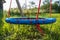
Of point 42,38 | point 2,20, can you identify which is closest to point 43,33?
point 42,38

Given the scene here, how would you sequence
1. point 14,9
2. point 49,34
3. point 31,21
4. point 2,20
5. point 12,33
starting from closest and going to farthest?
point 31,21 → point 49,34 → point 12,33 → point 2,20 → point 14,9

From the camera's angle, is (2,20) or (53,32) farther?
(2,20)

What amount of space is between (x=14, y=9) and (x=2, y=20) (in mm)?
796

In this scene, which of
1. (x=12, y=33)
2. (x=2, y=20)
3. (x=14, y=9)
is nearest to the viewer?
(x=12, y=33)

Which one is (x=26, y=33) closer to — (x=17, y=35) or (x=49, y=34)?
(x=17, y=35)

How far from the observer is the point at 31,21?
3299mm

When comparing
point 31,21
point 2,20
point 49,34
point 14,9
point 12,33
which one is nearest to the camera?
point 31,21

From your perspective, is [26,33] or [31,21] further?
[26,33]

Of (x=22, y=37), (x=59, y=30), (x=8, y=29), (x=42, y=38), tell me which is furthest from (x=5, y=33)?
(x=59, y=30)

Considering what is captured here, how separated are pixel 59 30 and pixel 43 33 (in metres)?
0.30

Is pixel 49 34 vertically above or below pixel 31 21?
below

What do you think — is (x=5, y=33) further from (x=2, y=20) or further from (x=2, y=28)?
(x=2, y=20)

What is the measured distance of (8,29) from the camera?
4043 millimetres

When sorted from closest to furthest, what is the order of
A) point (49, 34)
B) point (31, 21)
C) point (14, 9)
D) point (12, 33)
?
point (31, 21) < point (49, 34) < point (12, 33) < point (14, 9)
